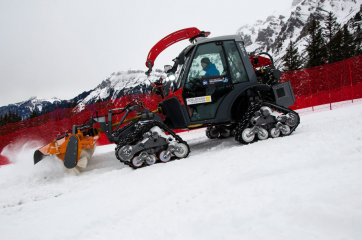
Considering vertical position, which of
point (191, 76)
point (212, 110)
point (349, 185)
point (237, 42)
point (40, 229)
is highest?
point (237, 42)

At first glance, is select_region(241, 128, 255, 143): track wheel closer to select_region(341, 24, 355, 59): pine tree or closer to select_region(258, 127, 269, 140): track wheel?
select_region(258, 127, 269, 140): track wheel

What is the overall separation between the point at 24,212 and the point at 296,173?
303 centimetres

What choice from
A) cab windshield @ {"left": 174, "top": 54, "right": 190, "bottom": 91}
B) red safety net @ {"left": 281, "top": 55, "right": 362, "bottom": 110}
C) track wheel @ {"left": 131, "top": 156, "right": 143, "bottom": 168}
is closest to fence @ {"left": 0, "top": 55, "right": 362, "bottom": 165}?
red safety net @ {"left": 281, "top": 55, "right": 362, "bottom": 110}

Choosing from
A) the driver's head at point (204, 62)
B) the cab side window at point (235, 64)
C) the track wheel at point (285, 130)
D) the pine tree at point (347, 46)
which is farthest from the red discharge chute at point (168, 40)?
the pine tree at point (347, 46)

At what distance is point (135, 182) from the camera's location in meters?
2.89

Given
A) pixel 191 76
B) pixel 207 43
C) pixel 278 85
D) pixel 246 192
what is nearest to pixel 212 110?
pixel 191 76

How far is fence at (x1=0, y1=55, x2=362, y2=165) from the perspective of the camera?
1142cm

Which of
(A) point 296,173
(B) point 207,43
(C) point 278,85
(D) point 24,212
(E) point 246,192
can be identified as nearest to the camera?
(E) point 246,192

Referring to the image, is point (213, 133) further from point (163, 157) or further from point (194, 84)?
point (163, 157)

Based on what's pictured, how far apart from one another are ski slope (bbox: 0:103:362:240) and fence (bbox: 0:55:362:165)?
8.95 m

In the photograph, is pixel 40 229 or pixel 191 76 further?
pixel 191 76

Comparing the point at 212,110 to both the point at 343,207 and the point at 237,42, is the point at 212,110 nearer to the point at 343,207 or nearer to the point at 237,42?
the point at 237,42

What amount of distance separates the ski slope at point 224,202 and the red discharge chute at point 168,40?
337 centimetres

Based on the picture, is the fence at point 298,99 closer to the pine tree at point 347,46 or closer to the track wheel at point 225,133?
the track wheel at point 225,133
